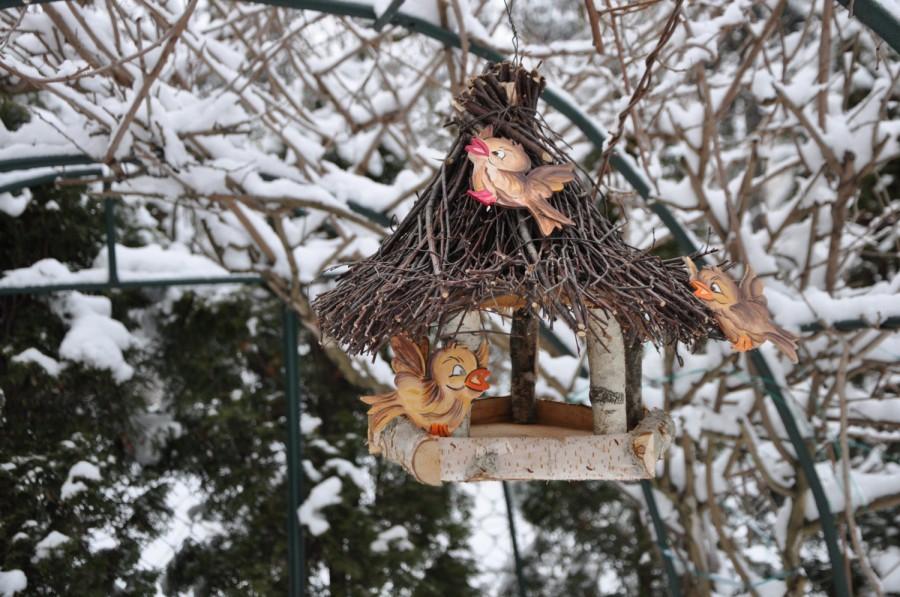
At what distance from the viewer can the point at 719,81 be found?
262 centimetres

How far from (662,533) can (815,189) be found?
3.56 ft

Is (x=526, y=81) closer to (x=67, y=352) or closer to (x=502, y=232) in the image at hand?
(x=502, y=232)

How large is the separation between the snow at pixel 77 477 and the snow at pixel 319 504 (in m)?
0.69

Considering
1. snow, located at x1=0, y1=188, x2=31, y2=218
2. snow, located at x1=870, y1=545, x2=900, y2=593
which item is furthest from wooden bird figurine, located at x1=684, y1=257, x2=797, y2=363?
snow, located at x1=0, y1=188, x2=31, y2=218

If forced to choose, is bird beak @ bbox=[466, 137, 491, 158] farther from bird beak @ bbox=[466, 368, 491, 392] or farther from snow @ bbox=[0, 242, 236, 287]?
snow @ bbox=[0, 242, 236, 287]

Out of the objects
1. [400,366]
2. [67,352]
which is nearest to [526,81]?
[400,366]

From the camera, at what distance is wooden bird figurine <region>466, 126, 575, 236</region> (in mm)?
1121

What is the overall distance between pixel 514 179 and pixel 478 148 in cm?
6

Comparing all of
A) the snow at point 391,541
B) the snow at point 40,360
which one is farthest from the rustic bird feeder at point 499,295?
the snow at point 391,541

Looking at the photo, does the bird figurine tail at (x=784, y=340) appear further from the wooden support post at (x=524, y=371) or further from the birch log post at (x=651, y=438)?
the wooden support post at (x=524, y=371)

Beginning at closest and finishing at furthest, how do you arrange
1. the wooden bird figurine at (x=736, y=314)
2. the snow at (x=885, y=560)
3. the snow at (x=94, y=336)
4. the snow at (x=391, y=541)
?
the wooden bird figurine at (x=736, y=314) → the snow at (x=94, y=336) → the snow at (x=885, y=560) → the snow at (x=391, y=541)

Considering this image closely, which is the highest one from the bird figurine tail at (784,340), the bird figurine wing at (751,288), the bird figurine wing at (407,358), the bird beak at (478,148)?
the bird beak at (478,148)

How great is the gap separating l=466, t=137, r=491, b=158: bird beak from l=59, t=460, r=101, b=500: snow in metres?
2.03

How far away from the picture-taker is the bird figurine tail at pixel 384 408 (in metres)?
1.24
